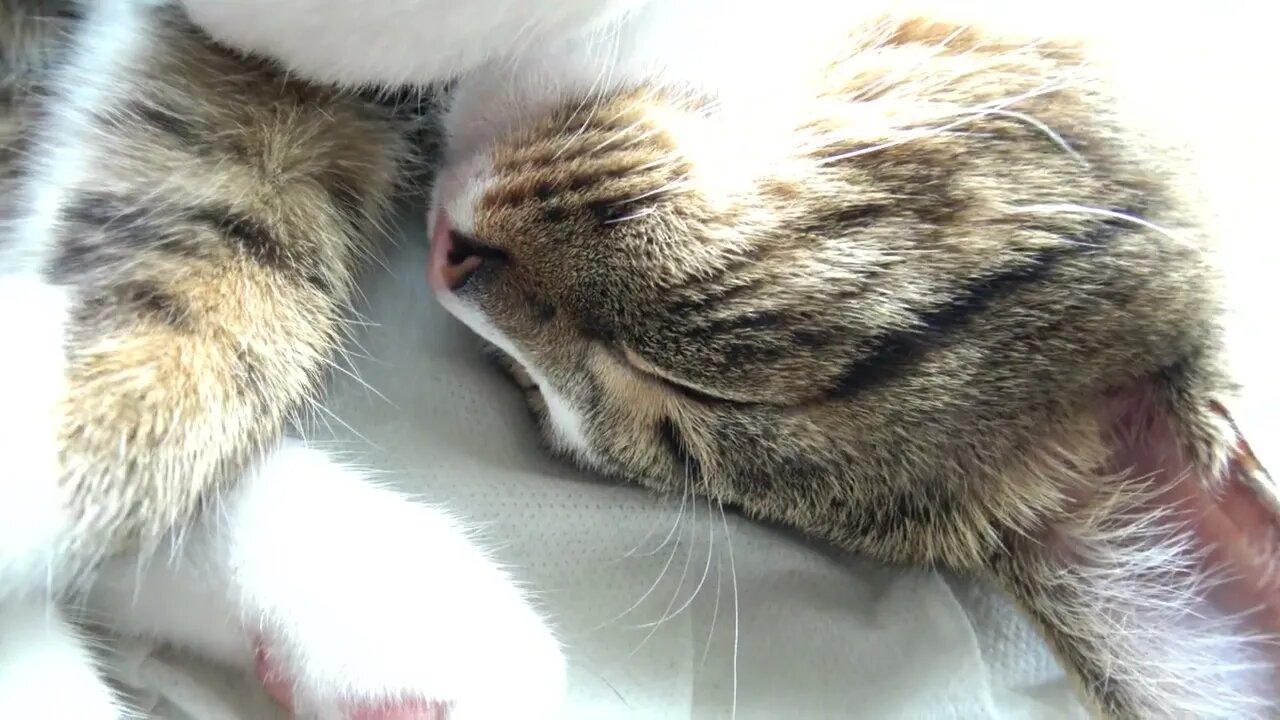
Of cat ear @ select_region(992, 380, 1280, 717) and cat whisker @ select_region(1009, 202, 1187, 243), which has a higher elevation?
cat whisker @ select_region(1009, 202, 1187, 243)

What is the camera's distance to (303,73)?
0.70m

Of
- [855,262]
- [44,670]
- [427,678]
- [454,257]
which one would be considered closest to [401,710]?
[427,678]

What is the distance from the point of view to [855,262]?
66 cm

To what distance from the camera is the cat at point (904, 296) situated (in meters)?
0.66

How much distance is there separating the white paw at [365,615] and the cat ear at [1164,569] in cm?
43

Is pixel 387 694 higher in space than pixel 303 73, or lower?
lower

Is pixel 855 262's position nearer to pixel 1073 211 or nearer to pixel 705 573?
pixel 1073 211

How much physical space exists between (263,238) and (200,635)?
31 cm

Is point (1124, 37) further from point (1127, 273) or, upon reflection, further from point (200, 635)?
point (200, 635)

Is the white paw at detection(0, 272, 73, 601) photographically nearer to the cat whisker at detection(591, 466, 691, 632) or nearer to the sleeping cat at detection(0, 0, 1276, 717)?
the sleeping cat at detection(0, 0, 1276, 717)

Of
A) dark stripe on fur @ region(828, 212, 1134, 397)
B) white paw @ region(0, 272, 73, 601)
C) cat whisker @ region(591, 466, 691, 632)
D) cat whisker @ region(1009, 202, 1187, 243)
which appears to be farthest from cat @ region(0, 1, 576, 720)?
cat whisker @ region(1009, 202, 1187, 243)

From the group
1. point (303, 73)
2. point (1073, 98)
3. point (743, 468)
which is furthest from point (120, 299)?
point (1073, 98)

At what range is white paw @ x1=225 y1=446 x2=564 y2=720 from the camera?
632 millimetres

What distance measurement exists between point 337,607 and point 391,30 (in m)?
0.41
